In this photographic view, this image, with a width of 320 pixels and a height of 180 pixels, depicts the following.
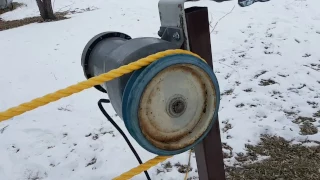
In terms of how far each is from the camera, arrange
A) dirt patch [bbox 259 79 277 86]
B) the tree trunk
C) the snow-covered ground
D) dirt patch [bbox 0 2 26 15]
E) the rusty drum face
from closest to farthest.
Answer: the rusty drum face, the snow-covered ground, dirt patch [bbox 259 79 277 86], the tree trunk, dirt patch [bbox 0 2 26 15]

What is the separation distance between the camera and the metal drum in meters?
0.95

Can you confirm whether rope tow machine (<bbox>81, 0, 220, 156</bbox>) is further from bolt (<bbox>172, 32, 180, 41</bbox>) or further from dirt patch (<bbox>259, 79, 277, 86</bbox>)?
dirt patch (<bbox>259, 79, 277, 86</bbox>)

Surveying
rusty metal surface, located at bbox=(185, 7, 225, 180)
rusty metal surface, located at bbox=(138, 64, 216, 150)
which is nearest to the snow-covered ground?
rusty metal surface, located at bbox=(185, 7, 225, 180)

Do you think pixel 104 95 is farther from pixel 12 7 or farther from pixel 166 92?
pixel 12 7

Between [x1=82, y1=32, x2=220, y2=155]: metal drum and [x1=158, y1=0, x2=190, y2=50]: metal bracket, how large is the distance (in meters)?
0.06

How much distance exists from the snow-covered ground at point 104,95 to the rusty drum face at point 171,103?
1.44 m

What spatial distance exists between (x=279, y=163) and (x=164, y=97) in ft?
5.66

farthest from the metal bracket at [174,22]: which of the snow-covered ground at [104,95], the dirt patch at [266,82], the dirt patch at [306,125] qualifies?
the dirt patch at [266,82]

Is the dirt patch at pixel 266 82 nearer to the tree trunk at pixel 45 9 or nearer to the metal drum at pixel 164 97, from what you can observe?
the metal drum at pixel 164 97

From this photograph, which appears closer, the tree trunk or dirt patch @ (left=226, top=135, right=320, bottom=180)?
dirt patch @ (left=226, top=135, right=320, bottom=180)

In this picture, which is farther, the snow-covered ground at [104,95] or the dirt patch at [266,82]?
the dirt patch at [266,82]

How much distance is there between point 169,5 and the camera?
1.09 metres

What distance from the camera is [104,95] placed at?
362 centimetres

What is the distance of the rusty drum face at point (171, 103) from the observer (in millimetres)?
943
